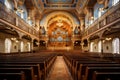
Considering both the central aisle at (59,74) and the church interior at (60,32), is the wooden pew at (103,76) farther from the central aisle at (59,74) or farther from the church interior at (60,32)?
the central aisle at (59,74)

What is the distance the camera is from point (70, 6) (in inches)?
1210

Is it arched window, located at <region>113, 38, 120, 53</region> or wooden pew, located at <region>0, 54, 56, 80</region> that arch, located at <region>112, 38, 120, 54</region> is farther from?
wooden pew, located at <region>0, 54, 56, 80</region>

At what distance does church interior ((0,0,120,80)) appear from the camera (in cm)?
1062

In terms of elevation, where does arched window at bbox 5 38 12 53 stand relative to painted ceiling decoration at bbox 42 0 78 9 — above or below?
below

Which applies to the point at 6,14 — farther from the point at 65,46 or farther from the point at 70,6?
the point at 65,46

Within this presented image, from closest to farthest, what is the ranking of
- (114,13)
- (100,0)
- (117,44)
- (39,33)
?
(114,13) < (100,0) < (117,44) < (39,33)

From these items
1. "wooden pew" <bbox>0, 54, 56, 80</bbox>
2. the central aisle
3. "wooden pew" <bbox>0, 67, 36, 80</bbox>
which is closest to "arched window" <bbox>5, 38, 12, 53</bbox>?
the central aisle

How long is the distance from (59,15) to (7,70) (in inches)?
1286

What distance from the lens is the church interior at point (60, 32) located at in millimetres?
10617

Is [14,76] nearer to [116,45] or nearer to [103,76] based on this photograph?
[103,76]

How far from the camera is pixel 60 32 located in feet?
132

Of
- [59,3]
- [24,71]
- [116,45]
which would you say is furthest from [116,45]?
[59,3]

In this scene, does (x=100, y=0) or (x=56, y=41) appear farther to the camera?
(x=56, y=41)

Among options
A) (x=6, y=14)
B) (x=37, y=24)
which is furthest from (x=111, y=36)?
(x=37, y=24)
